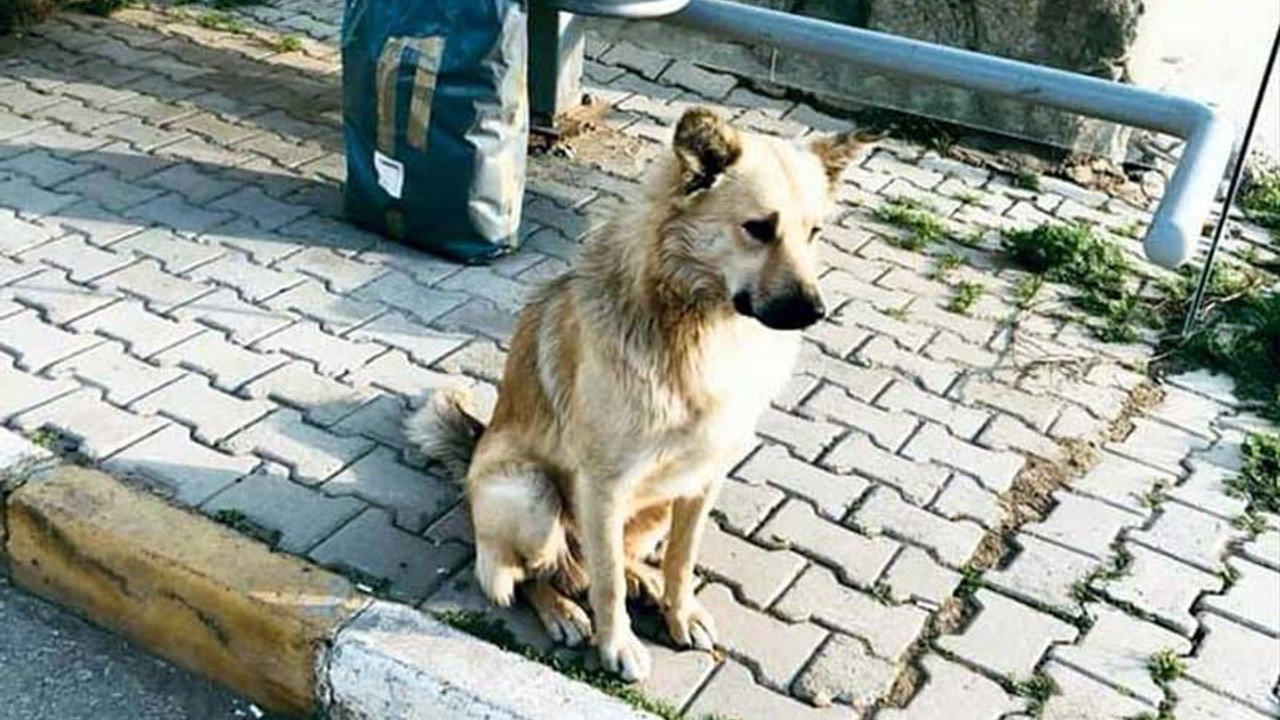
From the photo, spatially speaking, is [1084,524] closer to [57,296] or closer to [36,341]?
[36,341]

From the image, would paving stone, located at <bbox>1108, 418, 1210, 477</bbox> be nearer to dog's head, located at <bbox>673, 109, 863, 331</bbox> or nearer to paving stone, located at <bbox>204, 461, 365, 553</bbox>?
dog's head, located at <bbox>673, 109, 863, 331</bbox>

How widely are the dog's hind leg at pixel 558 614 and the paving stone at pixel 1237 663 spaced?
5.17 feet

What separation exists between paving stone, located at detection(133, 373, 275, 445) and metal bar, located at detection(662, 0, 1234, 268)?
2283 mm

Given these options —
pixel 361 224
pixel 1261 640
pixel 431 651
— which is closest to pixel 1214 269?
pixel 1261 640

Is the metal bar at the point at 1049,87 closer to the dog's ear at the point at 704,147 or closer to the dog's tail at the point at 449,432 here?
the dog's ear at the point at 704,147

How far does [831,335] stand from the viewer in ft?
16.5

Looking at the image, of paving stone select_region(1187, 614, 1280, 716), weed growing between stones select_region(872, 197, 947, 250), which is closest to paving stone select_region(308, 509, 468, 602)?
paving stone select_region(1187, 614, 1280, 716)

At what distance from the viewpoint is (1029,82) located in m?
4.66

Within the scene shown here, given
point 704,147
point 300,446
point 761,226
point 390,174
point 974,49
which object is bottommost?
point 300,446

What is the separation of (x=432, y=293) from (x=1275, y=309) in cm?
316

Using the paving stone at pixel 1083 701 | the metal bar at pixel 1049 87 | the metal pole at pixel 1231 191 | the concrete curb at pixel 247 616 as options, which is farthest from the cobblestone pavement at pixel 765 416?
the metal bar at pixel 1049 87

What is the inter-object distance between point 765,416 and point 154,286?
2.21 metres

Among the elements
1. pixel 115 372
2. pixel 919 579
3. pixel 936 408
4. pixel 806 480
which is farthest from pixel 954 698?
pixel 115 372

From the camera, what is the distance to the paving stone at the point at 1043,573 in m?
3.76
